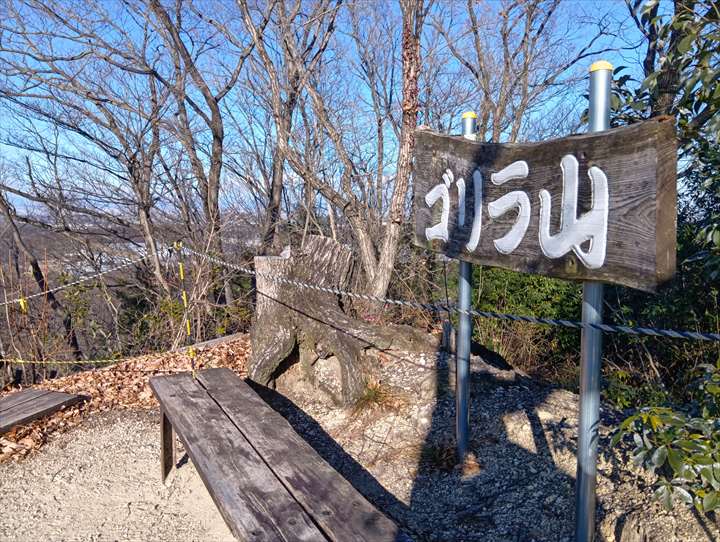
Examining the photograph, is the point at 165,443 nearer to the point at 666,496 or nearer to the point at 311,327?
the point at 311,327

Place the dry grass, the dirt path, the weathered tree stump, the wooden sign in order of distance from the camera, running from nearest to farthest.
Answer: the wooden sign → the dirt path → the dry grass → the weathered tree stump

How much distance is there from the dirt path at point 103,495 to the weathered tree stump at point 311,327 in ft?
3.59

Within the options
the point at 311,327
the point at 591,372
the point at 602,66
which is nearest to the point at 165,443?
the point at 311,327

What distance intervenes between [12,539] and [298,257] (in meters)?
2.56

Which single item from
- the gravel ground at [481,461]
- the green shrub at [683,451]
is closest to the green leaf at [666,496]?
the green shrub at [683,451]

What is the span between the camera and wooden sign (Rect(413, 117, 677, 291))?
156 centimetres

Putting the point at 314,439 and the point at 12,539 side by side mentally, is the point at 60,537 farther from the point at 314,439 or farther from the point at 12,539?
the point at 314,439

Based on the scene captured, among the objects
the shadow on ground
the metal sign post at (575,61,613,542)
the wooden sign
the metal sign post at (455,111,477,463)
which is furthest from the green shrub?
the metal sign post at (455,111,477,463)

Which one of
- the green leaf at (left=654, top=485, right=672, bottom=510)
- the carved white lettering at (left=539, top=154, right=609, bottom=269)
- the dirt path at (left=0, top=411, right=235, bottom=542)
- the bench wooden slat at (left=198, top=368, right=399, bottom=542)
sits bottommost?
the dirt path at (left=0, top=411, right=235, bottom=542)

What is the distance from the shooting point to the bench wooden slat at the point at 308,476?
1772mm

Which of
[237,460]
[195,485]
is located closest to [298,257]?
[195,485]

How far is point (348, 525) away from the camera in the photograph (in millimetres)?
1797

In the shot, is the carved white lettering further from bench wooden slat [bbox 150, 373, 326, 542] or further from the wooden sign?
bench wooden slat [bbox 150, 373, 326, 542]

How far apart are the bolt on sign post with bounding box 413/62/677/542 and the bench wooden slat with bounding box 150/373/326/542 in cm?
104
